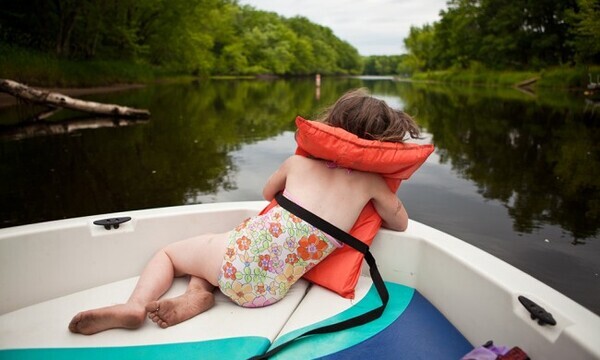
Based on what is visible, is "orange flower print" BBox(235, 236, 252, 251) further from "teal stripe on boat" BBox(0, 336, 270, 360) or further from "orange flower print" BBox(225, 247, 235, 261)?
"teal stripe on boat" BBox(0, 336, 270, 360)

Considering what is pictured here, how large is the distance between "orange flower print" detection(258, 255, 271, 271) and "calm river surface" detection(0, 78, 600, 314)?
1.14 m

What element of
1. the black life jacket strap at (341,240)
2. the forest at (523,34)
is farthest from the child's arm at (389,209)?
the forest at (523,34)

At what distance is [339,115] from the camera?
1.71 meters

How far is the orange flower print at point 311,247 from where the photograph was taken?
5.50 feet

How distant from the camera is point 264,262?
166 centimetres


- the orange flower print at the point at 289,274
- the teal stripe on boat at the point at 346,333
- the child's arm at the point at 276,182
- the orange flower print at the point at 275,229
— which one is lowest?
the teal stripe on boat at the point at 346,333

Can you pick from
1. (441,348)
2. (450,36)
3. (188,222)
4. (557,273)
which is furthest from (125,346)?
(450,36)

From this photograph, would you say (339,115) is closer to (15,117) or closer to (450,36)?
(15,117)

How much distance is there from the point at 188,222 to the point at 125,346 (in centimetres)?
71

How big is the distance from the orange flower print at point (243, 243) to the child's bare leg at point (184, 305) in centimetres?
27

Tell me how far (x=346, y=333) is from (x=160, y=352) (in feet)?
2.29

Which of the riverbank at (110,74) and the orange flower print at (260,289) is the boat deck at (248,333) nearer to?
the orange flower print at (260,289)

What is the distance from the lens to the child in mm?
1649

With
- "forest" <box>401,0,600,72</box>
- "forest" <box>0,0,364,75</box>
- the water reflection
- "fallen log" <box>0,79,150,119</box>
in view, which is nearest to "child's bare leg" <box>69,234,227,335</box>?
the water reflection
